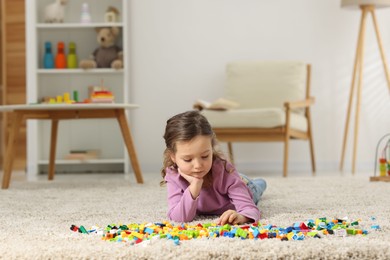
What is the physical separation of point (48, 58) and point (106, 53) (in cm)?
44

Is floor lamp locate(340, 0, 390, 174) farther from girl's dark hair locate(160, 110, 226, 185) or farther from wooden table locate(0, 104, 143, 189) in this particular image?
girl's dark hair locate(160, 110, 226, 185)

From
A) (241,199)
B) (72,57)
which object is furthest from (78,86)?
(241,199)

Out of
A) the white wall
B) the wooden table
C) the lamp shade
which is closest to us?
the wooden table

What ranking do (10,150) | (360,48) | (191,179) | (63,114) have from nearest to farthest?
(191,179), (10,150), (63,114), (360,48)

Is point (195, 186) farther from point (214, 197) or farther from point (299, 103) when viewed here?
point (299, 103)

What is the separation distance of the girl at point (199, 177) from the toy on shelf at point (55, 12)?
319cm

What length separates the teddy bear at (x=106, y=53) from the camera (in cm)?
508

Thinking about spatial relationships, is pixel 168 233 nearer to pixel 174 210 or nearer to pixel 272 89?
pixel 174 210

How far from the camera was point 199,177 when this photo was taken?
205 cm

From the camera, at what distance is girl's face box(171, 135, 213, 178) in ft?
6.61

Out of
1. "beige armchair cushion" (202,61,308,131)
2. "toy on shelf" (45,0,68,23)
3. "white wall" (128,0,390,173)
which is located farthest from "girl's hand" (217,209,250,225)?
"toy on shelf" (45,0,68,23)

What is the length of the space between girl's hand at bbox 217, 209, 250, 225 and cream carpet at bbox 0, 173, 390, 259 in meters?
0.11

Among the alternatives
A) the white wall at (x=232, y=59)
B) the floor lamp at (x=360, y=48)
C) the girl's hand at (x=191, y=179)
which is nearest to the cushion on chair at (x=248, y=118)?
the floor lamp at (x=360, y=48)

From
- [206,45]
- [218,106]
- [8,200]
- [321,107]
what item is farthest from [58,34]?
[8,200]
